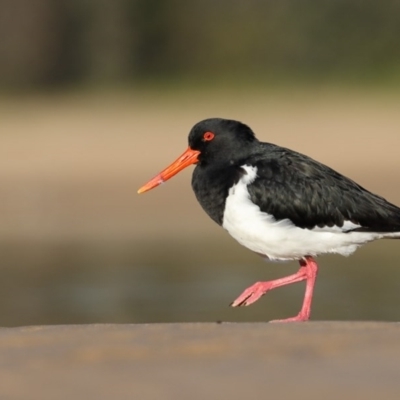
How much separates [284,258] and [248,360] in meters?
2.35

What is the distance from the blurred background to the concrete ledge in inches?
170

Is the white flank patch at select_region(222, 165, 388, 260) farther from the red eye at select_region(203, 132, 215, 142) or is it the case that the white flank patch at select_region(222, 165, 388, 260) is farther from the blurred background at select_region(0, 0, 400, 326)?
the blurred background at select_region(0, 0, 400, 326)

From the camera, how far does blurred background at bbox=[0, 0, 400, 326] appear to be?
12.7 m

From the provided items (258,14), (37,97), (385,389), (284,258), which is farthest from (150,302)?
(258,14)

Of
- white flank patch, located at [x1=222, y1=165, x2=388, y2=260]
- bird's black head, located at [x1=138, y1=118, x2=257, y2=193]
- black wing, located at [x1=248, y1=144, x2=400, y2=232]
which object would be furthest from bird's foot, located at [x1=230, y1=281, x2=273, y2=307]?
bird's black head, located at [x1=138, y1=118, x2=257, y2=193]

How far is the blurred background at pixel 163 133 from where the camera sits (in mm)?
12672

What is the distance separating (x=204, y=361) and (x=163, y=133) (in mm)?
17519

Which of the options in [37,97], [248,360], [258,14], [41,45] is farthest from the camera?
[258,14]

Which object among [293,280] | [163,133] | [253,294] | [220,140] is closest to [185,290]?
[220,140]

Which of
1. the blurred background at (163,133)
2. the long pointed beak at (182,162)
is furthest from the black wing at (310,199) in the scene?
the blurred background at (163,133)

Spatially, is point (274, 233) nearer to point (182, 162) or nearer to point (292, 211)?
point (292, 211)

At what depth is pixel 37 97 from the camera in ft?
96.1

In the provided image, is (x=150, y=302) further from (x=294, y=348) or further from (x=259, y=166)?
(x=294, y=348)

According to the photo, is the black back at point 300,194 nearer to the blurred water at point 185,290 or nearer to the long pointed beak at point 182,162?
the long pointed beak at point 182,162
